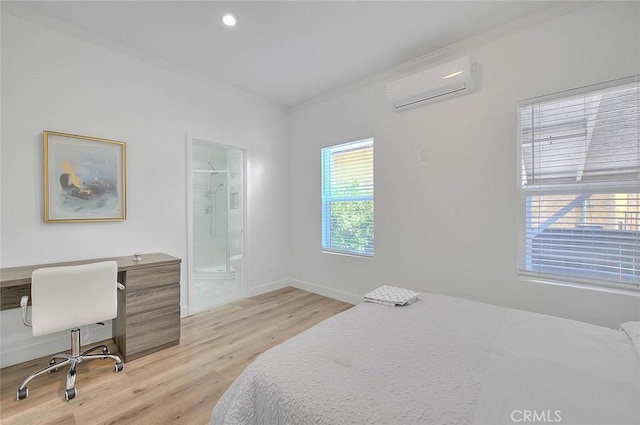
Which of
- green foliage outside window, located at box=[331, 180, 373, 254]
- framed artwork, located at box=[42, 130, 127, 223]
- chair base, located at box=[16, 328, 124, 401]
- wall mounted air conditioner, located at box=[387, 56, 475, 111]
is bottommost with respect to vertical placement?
chair base, located at box=[16, 328, 124, 401]

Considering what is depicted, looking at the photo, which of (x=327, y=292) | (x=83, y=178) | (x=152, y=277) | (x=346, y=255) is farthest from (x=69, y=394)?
(x=346, y=255)

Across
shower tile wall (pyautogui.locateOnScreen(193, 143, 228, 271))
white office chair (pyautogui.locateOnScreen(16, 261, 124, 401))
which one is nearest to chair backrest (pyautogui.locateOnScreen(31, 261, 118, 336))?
white office chair (pyautogui.locateOnScreen(16, 261, 124, 401))

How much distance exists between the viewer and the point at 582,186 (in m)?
2.18

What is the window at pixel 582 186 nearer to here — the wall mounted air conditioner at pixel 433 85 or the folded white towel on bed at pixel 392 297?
the wall mounted air conditioner at pixel 433 85

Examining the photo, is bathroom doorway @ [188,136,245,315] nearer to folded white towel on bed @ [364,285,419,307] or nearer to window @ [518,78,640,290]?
folded white towel on bed @ [364,285,419,307]

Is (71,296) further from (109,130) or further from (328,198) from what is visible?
(328,198)

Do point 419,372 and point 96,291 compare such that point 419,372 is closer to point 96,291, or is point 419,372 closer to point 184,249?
point 96,291

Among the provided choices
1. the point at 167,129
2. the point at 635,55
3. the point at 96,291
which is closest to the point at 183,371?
the point at 96,291

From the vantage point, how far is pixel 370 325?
5.11 ft

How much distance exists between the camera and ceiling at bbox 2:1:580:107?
2.23 m

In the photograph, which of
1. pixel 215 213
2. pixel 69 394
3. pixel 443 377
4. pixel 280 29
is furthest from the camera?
pixel 215 213

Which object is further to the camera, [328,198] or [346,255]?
[328,198]

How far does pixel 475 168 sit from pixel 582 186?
0.78 metres

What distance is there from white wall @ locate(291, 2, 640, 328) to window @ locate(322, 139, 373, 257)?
0.17 m
